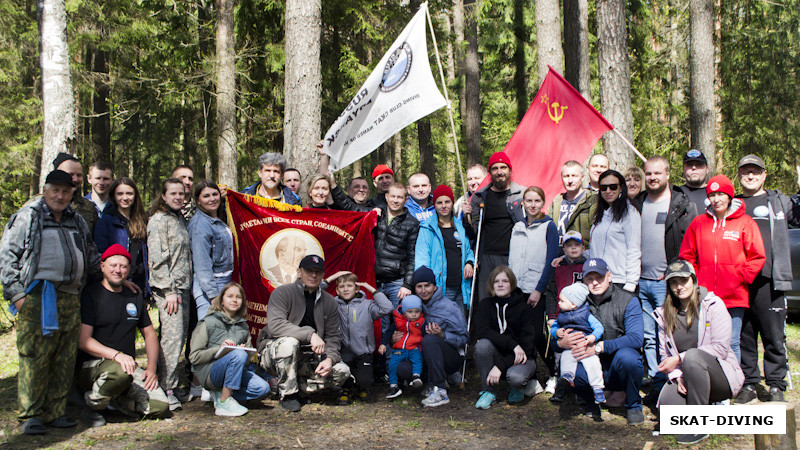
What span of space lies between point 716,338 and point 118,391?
503 centimetres

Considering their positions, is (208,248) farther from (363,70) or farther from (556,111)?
(363,70)

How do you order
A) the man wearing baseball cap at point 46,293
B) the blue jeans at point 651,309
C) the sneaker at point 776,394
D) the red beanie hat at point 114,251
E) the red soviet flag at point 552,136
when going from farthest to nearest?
the red soviet flag at point 552,136
the blue jeans at point 651,309
the sneaker at point 776,394
the red beanie hat at point 114,251
the man wearing baseball cap at point 46,293

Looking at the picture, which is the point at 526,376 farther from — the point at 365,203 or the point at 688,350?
the point at 365,203

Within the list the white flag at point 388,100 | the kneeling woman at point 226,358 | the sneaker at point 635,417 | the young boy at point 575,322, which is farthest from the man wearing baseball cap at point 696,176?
the kneeling woman at point 226,358

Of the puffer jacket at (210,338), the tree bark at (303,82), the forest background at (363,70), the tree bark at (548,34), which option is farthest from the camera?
the forest background at (363,70)

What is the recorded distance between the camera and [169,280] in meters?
5.77

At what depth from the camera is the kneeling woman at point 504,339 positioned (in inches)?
233

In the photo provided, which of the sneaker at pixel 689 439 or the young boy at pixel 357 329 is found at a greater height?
the young boy at pixel 357 329

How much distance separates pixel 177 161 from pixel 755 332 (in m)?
34.5

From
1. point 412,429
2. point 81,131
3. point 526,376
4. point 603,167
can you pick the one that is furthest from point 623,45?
point 81,131

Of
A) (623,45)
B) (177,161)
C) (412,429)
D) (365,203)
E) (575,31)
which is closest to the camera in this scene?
(412,429)

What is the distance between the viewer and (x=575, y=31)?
13984 mm

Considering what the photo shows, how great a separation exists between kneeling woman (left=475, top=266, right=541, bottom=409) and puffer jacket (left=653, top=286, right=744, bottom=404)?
1.39 meters

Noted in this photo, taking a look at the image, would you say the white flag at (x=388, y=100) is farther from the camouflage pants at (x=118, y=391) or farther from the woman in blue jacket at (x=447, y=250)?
the camouflage pants at (x=118, y=391)
